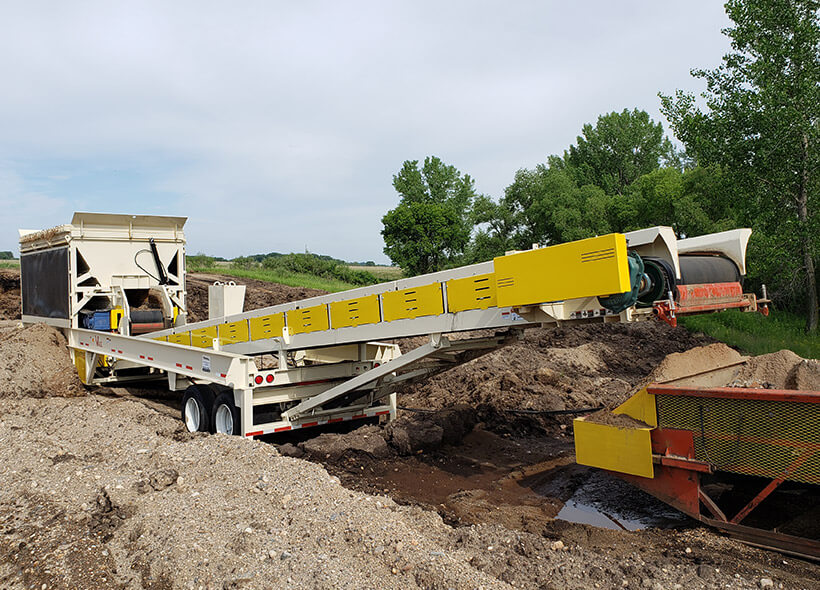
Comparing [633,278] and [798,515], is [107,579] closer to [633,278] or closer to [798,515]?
[633,278]

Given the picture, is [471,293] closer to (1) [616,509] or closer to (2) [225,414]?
(1) [616,509]

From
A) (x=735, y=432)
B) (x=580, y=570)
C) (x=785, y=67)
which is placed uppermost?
(x=785, y=67)

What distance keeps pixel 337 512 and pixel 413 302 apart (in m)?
2.09

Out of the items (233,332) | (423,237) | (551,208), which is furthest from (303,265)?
(233,332)

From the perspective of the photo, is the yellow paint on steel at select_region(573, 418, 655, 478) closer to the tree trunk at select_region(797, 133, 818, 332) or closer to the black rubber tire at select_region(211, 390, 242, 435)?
the black rubber tire at select_region(211, 390, 242, 435)

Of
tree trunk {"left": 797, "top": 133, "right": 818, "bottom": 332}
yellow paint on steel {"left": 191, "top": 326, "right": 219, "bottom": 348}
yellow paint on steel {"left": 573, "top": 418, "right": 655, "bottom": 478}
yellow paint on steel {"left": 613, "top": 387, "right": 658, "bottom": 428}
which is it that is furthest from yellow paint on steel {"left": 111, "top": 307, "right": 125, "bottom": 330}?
tree trunk {"left": 797, "top": 133, "right": 818, "bottom": 332}

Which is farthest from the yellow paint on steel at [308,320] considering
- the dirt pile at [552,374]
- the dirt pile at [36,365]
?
the dirt pile at [36,365]

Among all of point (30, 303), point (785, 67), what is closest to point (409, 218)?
point (785, 67)

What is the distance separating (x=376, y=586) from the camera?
3457 mm

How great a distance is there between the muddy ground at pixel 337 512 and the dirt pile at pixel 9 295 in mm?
12302

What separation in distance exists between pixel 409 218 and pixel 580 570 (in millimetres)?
42401

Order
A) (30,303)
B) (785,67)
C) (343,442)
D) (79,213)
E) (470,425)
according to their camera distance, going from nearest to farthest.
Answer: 1. (343,442)
2. (470,425)
3. (79,213)
4. (30,303)
5. (785,67)

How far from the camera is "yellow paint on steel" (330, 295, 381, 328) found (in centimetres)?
614

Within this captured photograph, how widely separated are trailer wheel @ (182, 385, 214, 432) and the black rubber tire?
0.52 feet
